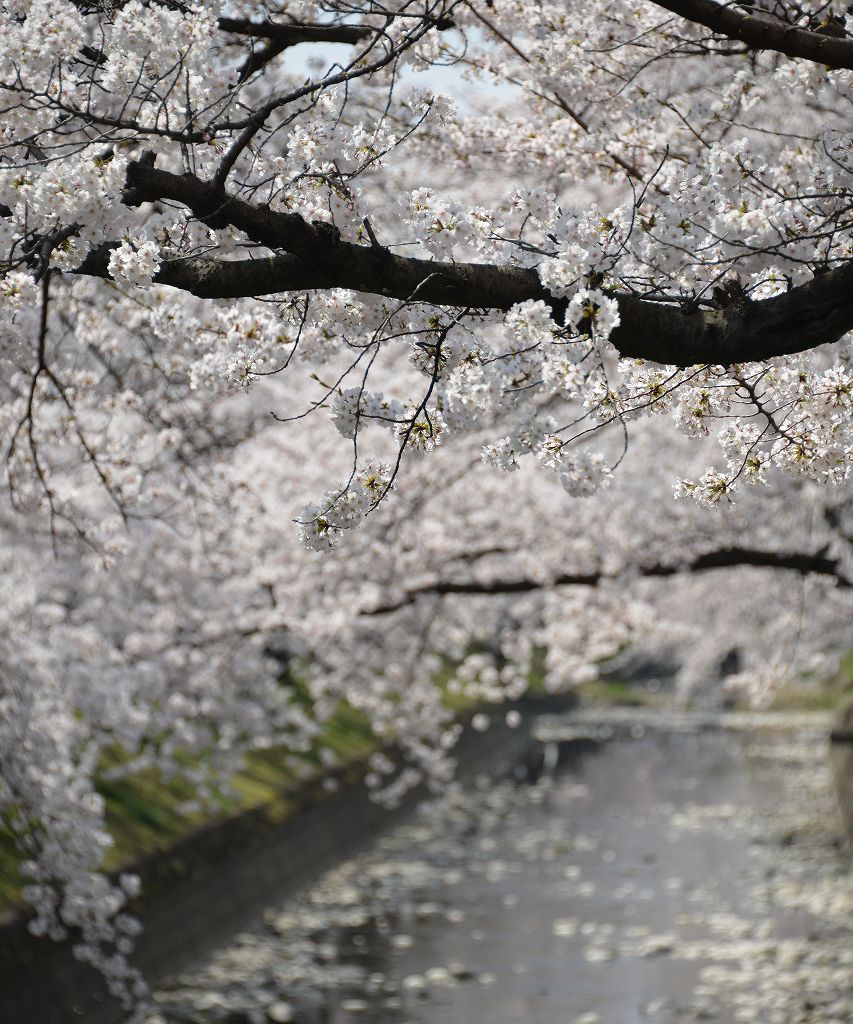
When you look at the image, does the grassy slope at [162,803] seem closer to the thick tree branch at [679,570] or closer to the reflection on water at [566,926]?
the reflection on water at [566,926]

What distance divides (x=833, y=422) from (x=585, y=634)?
12.2 m

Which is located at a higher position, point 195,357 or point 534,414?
point 195,357

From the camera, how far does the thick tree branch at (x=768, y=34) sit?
182 inches

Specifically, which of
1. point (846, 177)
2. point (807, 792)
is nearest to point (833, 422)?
point (846, 177)

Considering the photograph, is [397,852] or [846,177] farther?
[397,852]

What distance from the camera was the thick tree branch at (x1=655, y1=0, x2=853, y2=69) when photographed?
4.62 m

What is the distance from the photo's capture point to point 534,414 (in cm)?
440

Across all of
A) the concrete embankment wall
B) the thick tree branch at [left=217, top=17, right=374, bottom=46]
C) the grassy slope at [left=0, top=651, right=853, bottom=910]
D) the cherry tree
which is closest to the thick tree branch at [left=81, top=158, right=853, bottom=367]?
the cherry tree

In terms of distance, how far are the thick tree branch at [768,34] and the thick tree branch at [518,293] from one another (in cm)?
75

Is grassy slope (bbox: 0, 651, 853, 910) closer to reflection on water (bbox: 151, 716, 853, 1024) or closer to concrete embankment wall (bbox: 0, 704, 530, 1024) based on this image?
concrete embankment wall (bbox: 0, 704, 530, 1024)

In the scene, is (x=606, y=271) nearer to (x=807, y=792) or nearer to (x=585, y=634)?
(x=585, y=634)

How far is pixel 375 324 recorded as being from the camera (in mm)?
5281

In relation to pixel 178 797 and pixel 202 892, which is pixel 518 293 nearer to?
pixel 202 892

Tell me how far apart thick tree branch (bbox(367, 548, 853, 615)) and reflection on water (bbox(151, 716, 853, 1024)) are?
12.4ft
